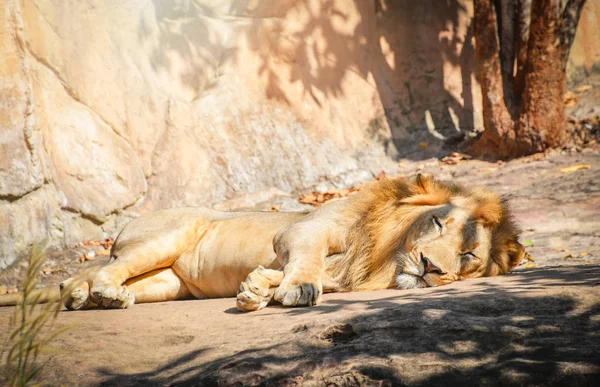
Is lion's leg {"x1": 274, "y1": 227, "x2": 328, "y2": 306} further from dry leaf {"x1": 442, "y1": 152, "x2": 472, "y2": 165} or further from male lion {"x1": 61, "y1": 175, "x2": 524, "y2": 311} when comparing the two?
dry leaf {"x1": 442, "y1": 152, "x2": 472, "y2": 165}

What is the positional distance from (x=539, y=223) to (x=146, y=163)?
421cm

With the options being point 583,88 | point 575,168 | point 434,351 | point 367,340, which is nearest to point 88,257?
point 367,340

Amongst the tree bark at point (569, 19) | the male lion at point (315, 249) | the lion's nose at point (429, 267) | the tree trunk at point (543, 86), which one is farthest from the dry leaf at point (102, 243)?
the tree bark at point (569, 19)

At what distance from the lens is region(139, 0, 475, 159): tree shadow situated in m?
8.48

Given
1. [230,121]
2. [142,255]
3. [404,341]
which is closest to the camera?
[404,341]

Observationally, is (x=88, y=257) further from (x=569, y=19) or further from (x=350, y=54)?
(x=569, y=19)

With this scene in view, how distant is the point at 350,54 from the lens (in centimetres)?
973

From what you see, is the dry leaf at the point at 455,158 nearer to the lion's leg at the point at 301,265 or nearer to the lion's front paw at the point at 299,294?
the lion's leg at the point at 301,265

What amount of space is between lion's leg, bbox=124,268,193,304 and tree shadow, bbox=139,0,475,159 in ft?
12.4

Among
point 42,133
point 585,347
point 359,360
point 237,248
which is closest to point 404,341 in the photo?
point 359,360

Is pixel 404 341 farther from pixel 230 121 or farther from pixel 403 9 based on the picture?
pixel 403 9

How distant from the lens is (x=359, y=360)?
231 cm

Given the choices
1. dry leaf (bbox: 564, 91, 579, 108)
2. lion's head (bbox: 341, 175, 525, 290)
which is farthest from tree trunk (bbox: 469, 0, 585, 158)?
lion's head (bbox: 341, 175, 525, 290)

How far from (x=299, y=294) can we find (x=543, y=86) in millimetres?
6401
